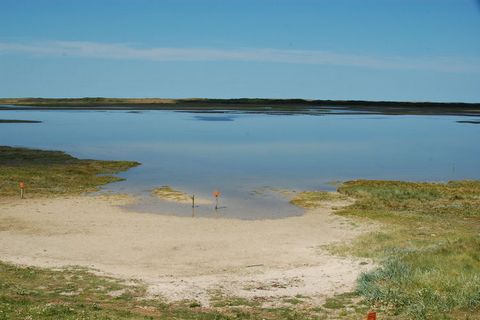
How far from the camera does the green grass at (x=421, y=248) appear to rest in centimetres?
1953

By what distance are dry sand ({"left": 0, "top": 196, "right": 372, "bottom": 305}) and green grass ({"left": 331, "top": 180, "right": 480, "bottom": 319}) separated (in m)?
1.56

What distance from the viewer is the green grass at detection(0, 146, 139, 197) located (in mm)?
45969

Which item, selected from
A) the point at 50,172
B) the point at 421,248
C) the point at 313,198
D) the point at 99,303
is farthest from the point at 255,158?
the point at 99,303

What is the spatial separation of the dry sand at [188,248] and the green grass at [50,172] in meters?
5.60

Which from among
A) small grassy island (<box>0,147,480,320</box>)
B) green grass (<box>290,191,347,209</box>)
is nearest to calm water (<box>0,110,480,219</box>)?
green grass (<box>290,191,347,209</box>)

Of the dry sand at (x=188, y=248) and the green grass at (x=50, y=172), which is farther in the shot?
the green grass at (x=50, y=172)

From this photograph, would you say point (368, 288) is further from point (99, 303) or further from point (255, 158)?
point (255, 158)

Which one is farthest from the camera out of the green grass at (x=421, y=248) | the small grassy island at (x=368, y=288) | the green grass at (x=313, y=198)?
the green grass at (x=313, y=198)

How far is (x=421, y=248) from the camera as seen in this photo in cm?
2728

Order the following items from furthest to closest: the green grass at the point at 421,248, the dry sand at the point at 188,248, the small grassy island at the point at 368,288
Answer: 1. the dry sand at the point at 188,248
2. the green grass at the point at 421,248
3. the small grassy island at the point at 368,288

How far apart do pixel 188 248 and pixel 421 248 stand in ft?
36.2

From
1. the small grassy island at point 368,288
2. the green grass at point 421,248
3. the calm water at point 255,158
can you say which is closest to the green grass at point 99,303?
the small grassy island at point 368,288

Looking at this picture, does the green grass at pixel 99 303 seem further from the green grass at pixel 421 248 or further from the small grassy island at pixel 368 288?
the green grass at pixel 421 248

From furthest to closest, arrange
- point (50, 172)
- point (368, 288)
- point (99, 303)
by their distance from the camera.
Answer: point (50, 172) < point (368, 288) < point (99, 303)
